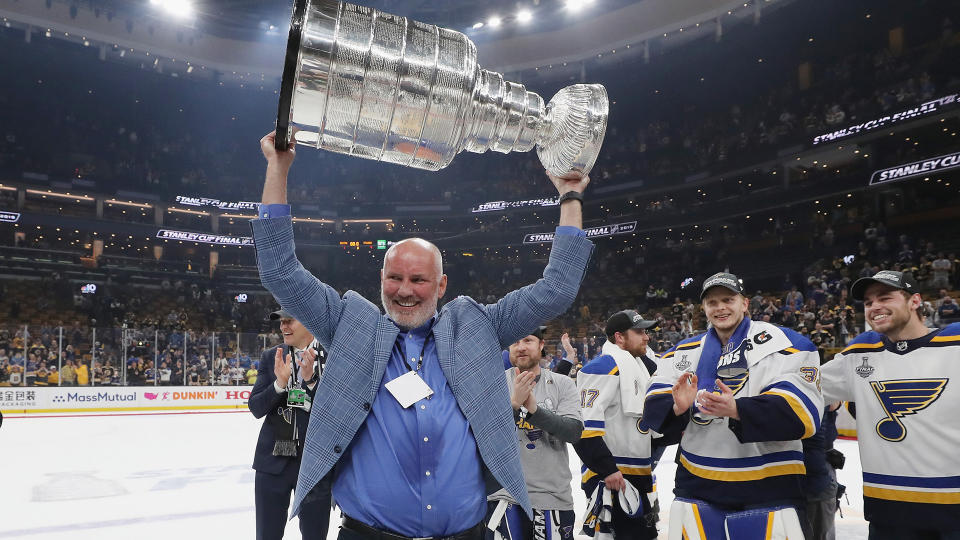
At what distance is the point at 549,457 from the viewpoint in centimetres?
347

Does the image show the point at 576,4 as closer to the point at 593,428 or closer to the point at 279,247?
the point at 593,428

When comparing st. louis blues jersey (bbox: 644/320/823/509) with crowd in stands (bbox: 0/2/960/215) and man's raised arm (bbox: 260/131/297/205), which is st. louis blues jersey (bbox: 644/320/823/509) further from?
crowd in stands (bbox: 0/2/960/215)

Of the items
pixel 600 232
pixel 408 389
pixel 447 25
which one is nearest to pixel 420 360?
pixel 408 389

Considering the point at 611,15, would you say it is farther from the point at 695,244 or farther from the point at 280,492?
the point at 280,492

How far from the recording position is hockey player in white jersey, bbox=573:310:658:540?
3.55m

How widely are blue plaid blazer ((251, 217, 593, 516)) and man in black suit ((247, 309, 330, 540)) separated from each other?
1.32 meters

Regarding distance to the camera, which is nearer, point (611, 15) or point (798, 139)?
point (798, 139)

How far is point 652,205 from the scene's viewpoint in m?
26.6

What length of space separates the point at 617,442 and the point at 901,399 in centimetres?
152

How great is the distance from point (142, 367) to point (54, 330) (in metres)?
1.97

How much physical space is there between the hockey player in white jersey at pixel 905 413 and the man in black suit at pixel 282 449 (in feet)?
7.95

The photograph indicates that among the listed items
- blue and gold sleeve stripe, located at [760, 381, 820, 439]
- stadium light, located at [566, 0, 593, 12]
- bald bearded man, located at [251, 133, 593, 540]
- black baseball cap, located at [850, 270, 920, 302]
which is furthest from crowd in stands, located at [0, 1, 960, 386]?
bald bearded man, located at [251, 133, 593, 540]

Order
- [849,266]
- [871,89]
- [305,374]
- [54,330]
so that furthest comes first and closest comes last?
[871,89] < [849,266] < [54,330] < [305,374]

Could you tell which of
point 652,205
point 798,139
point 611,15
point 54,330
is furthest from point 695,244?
point 54,330
